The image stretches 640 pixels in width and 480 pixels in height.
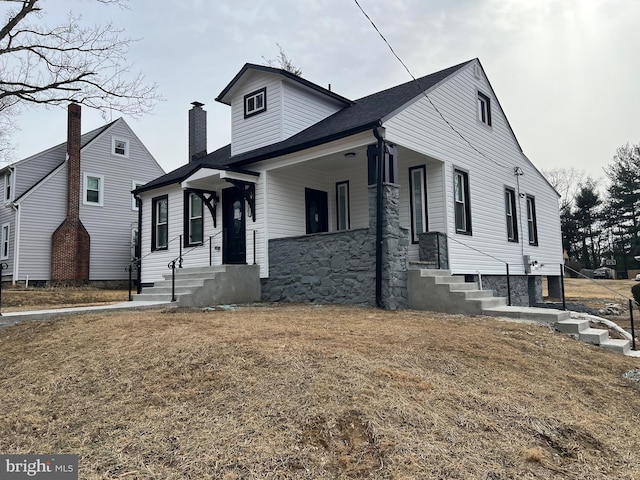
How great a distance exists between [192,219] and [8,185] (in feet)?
41.3

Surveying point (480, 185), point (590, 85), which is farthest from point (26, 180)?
point (590, 85)

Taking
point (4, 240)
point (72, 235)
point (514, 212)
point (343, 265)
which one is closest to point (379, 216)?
point (343, 265)

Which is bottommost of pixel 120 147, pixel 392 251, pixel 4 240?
pixel 392 251

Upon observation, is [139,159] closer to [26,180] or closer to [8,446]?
[26,180]

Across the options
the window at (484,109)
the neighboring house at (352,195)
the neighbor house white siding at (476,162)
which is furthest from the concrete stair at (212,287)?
the window at (484,109)

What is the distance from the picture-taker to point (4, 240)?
19.9 m

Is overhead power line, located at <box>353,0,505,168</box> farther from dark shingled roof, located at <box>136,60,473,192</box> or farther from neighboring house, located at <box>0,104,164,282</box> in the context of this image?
neighboring house, located at <box>0,104,164,282</box>

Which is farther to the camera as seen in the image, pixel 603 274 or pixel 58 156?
pixel 603 274

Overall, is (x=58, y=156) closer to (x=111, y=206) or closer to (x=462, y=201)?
(x=111, y=206)

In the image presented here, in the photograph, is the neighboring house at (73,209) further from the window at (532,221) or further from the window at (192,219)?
the window at (532,221)

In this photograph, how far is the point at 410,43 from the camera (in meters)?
9.59

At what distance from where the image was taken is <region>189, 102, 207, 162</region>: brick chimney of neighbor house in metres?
16.5

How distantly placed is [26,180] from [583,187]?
43.9 m

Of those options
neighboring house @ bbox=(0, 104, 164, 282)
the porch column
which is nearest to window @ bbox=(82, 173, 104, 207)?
neighboring house @ bbox=(0, 104, 164, 282)
